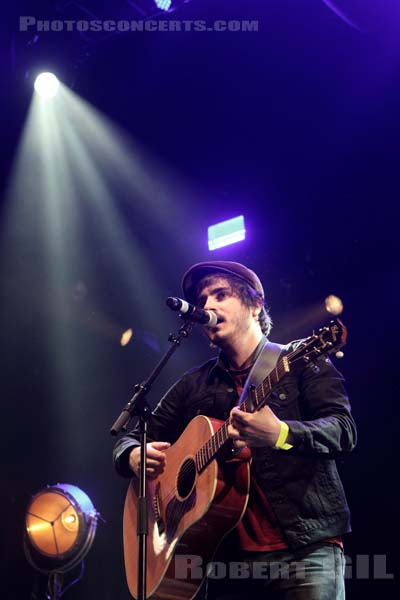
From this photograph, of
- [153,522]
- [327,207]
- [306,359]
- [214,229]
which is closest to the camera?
[306,359]

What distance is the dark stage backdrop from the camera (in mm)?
6180

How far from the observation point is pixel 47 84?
7438 millimetres

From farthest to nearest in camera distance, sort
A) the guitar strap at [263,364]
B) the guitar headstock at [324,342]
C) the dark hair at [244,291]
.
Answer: the dark hair at [244,291] → the guitar strap at [263,364] → the guitar headstock at [324,342]

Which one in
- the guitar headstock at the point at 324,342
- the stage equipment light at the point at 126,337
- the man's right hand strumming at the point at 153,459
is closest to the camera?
the guitar headstock at the point at 324,342

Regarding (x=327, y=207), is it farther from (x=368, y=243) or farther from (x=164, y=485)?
(x=164, y=485)

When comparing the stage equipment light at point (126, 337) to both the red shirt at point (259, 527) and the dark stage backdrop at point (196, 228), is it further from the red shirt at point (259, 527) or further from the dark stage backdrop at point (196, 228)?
the red shirt at point (259, 527)

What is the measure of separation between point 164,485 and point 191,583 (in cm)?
59

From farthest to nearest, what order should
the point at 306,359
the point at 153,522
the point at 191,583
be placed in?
1. the point at 153,522
2. the point at 191,583
3. the point at 306,359

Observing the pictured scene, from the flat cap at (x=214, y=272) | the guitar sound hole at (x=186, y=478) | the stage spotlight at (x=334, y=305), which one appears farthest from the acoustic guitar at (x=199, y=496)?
the stage spotlight at (x=334, y=305)

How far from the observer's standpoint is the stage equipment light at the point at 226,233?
7578 mm

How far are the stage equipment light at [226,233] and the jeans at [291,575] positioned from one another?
492 centimetres

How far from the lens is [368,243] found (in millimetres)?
6512

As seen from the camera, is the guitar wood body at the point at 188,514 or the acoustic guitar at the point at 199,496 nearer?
the acoustic guitar at the point at 199,496

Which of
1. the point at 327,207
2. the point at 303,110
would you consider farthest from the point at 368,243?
the point at 303,110
